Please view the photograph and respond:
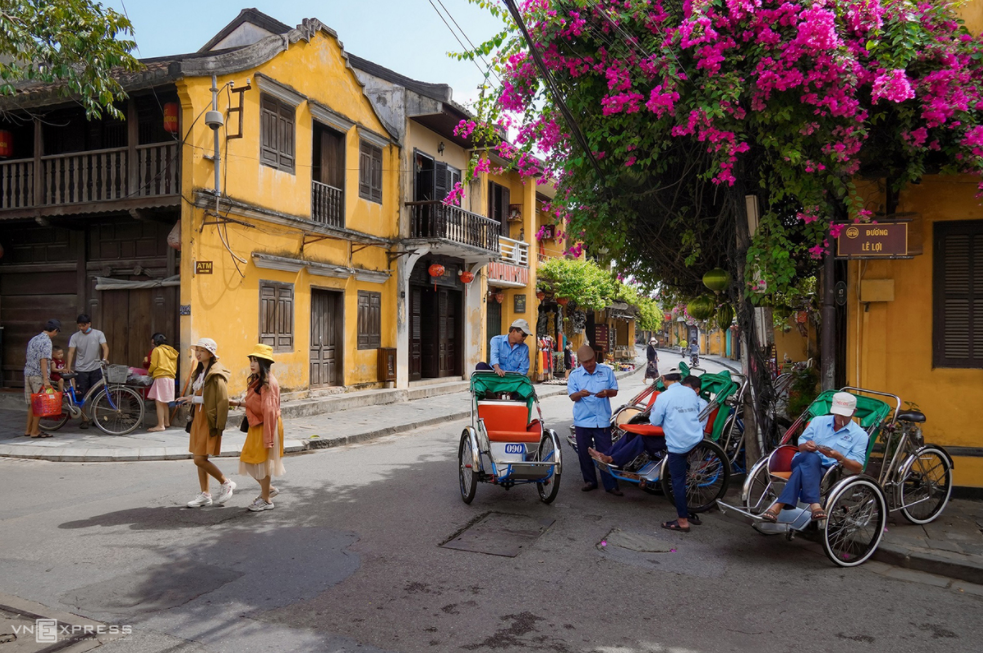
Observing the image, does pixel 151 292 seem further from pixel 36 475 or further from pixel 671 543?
pixel 671 543

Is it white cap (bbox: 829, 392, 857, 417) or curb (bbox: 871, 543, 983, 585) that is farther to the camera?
white cap (bbox: 829, 392, 857, 417)

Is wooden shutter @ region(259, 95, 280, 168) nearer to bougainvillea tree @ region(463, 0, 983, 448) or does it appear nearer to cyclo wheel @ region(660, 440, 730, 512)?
bougainvillea tree @ region(463, 0, 983, 448)

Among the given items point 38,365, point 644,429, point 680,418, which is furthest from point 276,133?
point 680,418

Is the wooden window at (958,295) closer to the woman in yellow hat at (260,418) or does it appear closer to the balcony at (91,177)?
the woman in yellow hat at (260,418)

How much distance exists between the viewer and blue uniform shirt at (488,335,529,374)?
316 inches

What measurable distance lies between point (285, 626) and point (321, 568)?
96 cm

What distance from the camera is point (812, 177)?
6.39 meters

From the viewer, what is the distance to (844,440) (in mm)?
5480

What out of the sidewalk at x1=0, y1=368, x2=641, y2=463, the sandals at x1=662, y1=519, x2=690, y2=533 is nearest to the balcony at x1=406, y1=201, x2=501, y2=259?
the sidewalk at x1=0, y1=368, x2=641, y2=463

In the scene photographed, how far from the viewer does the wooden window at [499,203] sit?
2261 centimetres

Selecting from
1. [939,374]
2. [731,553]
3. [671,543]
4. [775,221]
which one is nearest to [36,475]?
[671,543]

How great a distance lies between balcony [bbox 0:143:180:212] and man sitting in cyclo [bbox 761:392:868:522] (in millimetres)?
10279

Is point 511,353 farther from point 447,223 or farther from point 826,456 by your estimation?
point 447,223

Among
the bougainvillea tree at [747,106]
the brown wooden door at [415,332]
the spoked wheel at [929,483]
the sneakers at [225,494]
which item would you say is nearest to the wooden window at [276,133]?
the brown wooden door at [415,332]
